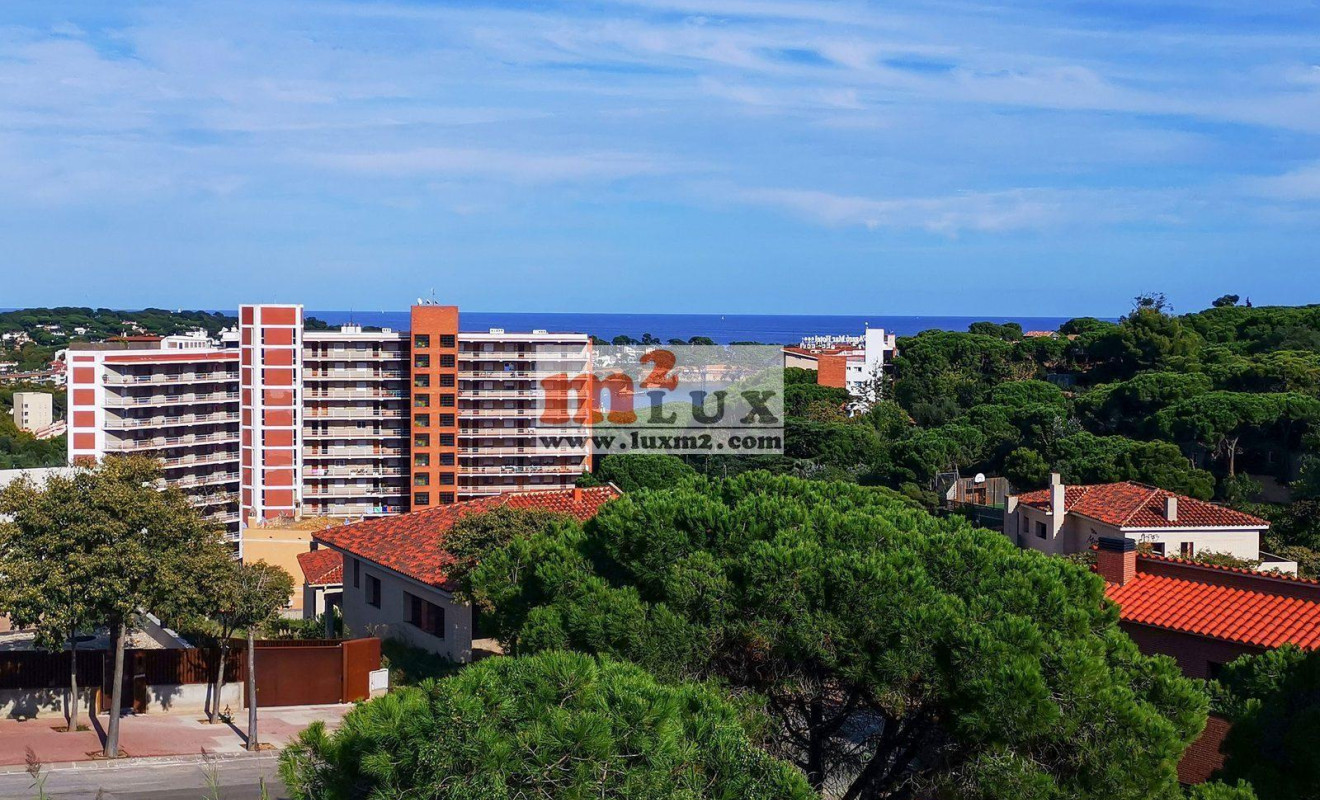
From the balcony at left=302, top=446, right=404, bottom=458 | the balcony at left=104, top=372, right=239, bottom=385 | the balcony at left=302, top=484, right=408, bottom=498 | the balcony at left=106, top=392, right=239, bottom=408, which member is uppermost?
the balcony at left=104, top=372, right=239, bottom=385

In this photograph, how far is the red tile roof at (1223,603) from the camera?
15555mm

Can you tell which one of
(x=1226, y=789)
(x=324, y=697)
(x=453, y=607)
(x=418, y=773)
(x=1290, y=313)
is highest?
(x=1290, y=313)

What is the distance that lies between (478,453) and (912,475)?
30.3 meters

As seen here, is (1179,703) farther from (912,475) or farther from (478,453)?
(478,453)

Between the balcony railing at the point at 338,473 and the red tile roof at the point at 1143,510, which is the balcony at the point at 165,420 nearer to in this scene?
the balcony railing at the point at 338,473

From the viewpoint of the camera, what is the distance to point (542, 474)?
241 ft

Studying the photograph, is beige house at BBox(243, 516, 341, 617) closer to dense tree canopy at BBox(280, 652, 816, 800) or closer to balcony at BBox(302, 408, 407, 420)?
balcony at BBox(302, 408, 407, 420)

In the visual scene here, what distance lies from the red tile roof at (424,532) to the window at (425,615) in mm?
711

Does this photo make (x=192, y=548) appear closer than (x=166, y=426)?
Yes

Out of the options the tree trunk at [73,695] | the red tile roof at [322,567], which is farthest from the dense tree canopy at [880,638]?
the red tile roof at [322,567]

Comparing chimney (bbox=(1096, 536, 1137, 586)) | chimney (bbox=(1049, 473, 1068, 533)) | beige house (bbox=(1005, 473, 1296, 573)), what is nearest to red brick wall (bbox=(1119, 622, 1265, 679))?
chimney (bbox=(1096, 536, 1137, 586))

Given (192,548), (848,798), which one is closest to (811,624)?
(848,798)

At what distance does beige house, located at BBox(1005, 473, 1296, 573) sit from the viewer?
29469 millimetres

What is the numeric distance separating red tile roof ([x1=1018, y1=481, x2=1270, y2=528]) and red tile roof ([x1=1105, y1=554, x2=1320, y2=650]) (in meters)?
11.8
